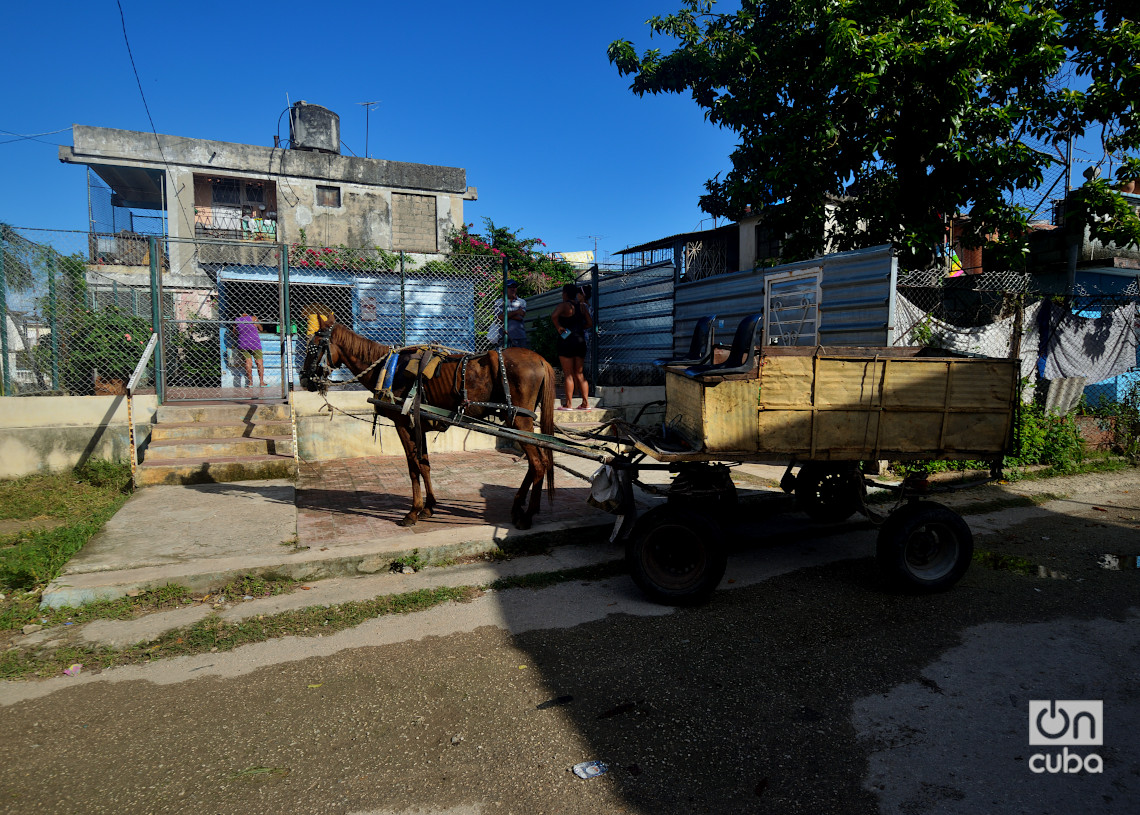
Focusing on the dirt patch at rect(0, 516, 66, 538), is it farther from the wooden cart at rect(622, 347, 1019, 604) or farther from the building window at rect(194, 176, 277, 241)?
the building window at rect(194, 176, 277, 241)

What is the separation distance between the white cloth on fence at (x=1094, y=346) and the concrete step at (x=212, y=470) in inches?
471

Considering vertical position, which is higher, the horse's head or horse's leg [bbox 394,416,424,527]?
the horse's head

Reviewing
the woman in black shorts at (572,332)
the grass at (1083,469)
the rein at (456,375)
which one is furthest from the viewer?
the woman in black shorts at (572,332)

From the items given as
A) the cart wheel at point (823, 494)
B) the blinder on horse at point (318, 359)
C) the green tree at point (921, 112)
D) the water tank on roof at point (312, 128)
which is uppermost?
the water tank on roof at point (312, 128)

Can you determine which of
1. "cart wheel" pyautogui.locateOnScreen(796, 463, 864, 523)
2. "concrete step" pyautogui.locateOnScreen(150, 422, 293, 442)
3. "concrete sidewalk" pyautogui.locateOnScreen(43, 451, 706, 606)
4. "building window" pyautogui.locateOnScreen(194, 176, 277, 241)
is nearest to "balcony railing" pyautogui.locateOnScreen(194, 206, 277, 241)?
"building window" pyautogui.locateOnScreen(194, 176, 277, 241)

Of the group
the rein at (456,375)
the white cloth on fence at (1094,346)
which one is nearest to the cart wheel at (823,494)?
the rein at (456,375)

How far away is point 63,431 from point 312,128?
18.2m

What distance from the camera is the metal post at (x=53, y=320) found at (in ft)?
28.2

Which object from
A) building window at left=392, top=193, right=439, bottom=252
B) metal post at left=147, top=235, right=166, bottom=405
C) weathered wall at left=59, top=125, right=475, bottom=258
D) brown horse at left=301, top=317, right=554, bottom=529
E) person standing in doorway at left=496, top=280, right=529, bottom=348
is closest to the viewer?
brown horse at left=301, top=317, right=554, bottom=529

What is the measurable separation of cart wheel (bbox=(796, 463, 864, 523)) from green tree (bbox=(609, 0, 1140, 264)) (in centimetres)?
491

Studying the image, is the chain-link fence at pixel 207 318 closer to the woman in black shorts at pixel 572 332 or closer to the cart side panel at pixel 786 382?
the woman in black shorts at pixel 572 332

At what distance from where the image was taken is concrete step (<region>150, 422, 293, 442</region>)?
8.17 metres

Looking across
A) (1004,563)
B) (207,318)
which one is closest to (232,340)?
(207,318)

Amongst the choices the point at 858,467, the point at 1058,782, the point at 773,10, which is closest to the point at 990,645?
the point at 1058,782
